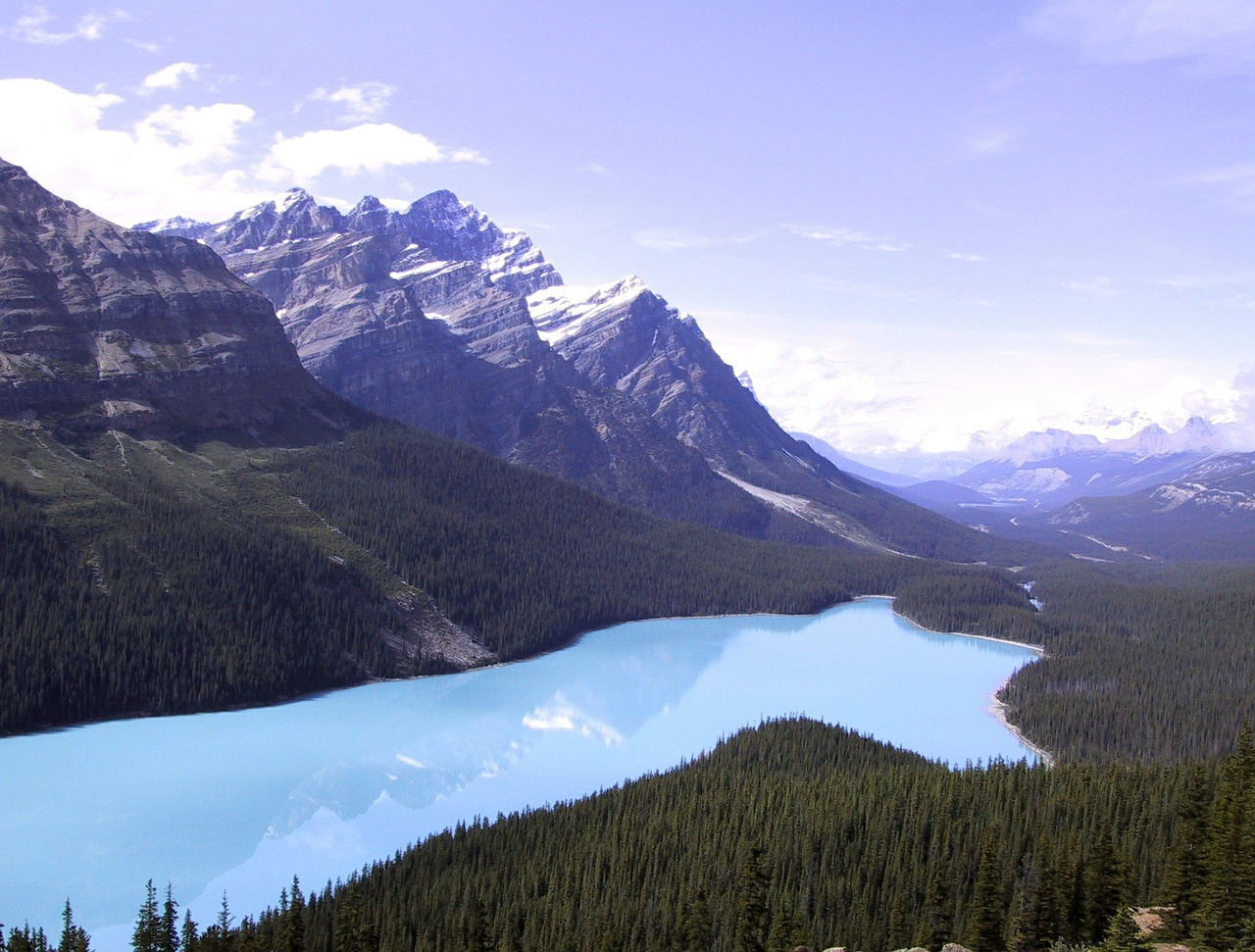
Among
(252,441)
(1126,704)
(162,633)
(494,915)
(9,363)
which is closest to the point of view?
(494,915)

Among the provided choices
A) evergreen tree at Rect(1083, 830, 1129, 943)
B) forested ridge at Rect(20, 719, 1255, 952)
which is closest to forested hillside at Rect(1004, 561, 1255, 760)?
forested ridge at Rect(20, 719, 1255, 952)

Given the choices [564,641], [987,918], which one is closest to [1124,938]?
[987,918]

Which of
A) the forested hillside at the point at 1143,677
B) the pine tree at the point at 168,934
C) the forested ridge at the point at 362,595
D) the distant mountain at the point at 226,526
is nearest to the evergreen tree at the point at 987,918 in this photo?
the pine tree at the point at 168,934

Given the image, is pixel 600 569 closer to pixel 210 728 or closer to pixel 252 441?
pixel 252 441

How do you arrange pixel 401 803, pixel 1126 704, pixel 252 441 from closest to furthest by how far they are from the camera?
pixel 401 803
pixel 1126 704
pixel 252 441

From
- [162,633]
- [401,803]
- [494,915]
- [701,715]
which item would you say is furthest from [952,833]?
[162,633]

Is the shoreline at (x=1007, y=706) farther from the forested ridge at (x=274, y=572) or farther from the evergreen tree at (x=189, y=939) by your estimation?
the evergreen tree at (x=189, y=939)
